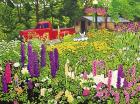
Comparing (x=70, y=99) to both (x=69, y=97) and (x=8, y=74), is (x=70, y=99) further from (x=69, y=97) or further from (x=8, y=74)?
(x=8, y=74)

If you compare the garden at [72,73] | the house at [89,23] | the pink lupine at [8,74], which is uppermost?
the pink lupine at [8,74]

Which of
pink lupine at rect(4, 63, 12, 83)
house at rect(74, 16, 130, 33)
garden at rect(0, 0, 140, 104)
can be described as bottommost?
house at rect(74, 16, 130, 33)

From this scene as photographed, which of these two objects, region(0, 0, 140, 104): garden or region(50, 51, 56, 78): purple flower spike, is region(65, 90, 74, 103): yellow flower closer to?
region(0, 0, 140, 104): garden

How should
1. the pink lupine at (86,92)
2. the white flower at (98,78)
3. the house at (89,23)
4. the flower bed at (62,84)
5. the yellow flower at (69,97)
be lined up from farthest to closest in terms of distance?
1. the house at (89,23)
2. the white flower at (98,78)
3. the pink lupine at (86,92)
4. the flower bed at (62,84)
5. the yellow flower at (69,97)

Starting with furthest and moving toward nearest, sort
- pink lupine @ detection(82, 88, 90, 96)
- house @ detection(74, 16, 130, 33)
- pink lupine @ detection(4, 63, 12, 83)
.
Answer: house @ detection(74, 16, 130, 33), pink lupine @ detection(4, 63, 12, 83), pink lupine @ detection(82, 88, 90, 96)

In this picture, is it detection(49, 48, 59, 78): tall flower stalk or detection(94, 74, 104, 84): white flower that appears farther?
detection(94, 74, 104, 84): white flower

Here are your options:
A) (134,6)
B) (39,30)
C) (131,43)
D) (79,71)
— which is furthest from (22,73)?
(134,6)

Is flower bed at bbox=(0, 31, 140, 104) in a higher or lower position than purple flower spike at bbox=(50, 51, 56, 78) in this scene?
lower

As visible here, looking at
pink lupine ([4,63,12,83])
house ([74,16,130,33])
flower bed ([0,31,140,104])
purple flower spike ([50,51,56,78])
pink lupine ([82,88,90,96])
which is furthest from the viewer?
house ([74,16,130,33])

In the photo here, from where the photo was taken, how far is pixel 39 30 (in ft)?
79.4

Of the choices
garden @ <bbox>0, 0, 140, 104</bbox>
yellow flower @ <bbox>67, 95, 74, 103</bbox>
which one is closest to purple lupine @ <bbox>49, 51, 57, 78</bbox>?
garden @ <bbox>0, 0, 140, 104</bbox>

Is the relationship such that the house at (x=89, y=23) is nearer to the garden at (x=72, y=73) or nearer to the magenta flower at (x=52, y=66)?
the garden at (x=72, y=73)

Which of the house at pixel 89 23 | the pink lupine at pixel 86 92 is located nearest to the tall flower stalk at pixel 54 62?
the pink lupine at pixel 86 92

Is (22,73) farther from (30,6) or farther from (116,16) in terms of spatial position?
(116,16)
